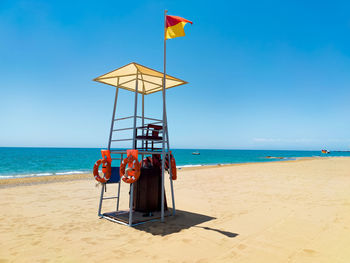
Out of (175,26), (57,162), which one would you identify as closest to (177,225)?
(175,26)

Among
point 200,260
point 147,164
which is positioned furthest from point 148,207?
point 200,260

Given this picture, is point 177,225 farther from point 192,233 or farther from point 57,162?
point 57,162

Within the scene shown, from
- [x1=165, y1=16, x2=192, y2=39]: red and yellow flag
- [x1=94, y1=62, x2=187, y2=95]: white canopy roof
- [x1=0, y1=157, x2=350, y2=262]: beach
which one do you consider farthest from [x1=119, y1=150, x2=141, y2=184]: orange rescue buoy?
[x1=165, y1=16, x2=192, y2=39]: red and yellow flag

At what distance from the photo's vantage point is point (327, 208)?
5.93 meters

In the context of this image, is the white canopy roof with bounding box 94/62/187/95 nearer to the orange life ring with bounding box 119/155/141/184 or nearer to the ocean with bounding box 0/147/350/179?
the orange life ring with bounding box 119/155/141/184

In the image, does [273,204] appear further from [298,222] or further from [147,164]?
[147,164]

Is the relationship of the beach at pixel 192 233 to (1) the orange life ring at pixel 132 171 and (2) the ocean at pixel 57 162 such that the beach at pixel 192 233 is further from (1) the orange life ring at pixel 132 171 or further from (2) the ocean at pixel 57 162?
(2) the ocean at pixel 57 162

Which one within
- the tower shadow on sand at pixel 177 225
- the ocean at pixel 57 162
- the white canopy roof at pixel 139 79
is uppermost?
the white canopy roof at pixel 139 79

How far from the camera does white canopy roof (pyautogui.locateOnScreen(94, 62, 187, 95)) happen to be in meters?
5.37

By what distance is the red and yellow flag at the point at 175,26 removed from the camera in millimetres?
5559

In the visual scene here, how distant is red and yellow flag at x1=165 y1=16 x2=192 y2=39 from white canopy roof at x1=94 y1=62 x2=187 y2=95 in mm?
A: 1060

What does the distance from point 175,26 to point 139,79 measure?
1.65 metres

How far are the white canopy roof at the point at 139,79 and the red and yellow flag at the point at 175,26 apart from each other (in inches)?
41.7

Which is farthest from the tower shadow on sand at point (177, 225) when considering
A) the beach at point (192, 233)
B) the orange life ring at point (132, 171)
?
the orange life ring at point (132, 171)
